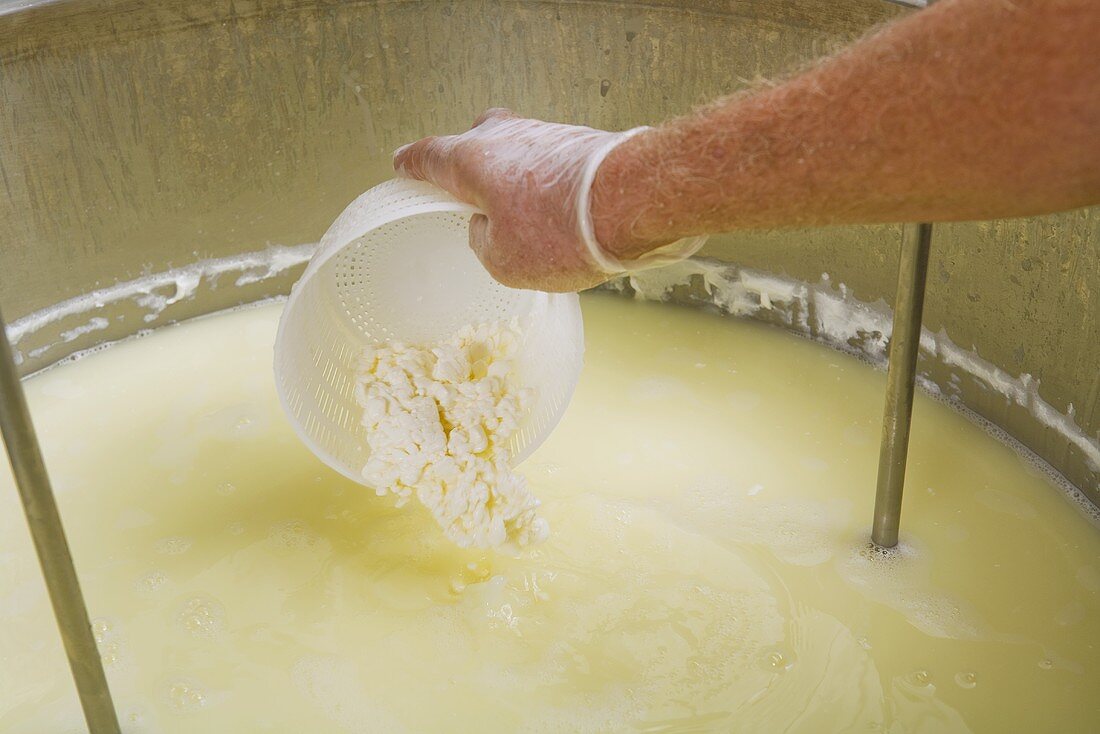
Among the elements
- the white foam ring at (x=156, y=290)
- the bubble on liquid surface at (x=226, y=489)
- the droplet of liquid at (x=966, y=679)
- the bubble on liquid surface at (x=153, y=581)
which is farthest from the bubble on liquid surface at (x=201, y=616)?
the droplet of liquid at (x=966, y=679)

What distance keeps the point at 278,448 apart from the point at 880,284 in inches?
30.3

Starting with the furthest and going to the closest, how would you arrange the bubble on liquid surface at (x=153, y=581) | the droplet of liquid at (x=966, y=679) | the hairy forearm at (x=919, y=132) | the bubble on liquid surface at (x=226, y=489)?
the bubble on liquid surface at (x=226, y=489)
the bubble on liquid surface at (x=153, y=581)
the droplet of liquid at (x=966, y=679)
the hairy forearm at (x=919, y=132)

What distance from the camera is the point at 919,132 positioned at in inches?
19.6

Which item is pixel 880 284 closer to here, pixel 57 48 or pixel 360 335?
pixel 360 335

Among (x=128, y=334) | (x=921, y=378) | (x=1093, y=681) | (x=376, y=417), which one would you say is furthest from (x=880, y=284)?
(x=128, y=334)

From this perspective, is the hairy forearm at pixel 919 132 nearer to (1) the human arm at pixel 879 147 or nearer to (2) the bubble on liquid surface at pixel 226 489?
(1) the human arm at pixel 879 147

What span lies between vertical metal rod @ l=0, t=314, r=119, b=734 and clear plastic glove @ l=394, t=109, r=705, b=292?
13.3 inches

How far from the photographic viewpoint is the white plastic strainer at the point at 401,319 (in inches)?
41.9

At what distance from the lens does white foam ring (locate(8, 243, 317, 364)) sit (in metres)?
1.40

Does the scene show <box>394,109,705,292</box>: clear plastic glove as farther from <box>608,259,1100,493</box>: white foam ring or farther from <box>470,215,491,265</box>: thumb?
<box>608,259,1100,493</box>: white foam ring

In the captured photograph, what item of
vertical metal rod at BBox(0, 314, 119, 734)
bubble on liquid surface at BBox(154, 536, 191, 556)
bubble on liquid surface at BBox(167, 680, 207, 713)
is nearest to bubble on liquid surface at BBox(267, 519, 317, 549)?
bubble on liquid surface at BBox(154, 536, 191, 556)

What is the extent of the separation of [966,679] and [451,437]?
50 centimetres

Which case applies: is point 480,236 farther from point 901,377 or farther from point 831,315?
point 831,315

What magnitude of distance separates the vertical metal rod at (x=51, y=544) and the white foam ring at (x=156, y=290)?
0.73 m
